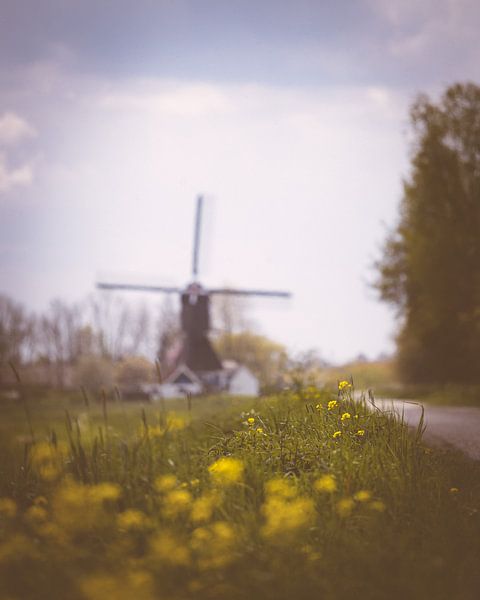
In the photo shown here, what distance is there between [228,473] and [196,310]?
2978 centimetres

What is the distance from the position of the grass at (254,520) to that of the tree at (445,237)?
13.0 meters

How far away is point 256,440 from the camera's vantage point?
5078 millimetres

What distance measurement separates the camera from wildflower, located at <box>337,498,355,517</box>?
3.65 meters

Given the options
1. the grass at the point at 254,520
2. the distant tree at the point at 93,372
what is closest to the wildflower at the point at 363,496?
the grass at the point at 254,520

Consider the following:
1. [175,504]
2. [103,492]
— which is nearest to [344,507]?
[175,504]

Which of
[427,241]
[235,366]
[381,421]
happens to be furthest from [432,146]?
[235,366]

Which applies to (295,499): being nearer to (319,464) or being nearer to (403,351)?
(319,464)

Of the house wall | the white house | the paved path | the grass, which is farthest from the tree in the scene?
the house wall

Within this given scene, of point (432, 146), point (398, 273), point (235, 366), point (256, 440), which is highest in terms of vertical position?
point (432, 146)

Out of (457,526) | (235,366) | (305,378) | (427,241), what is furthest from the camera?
(235,366)

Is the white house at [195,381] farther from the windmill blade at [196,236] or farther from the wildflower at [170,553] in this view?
the wildflower at [170,553]

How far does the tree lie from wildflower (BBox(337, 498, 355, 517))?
14.0 m

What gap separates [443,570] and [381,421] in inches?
82.3

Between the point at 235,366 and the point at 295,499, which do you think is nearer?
the point at 295,499
